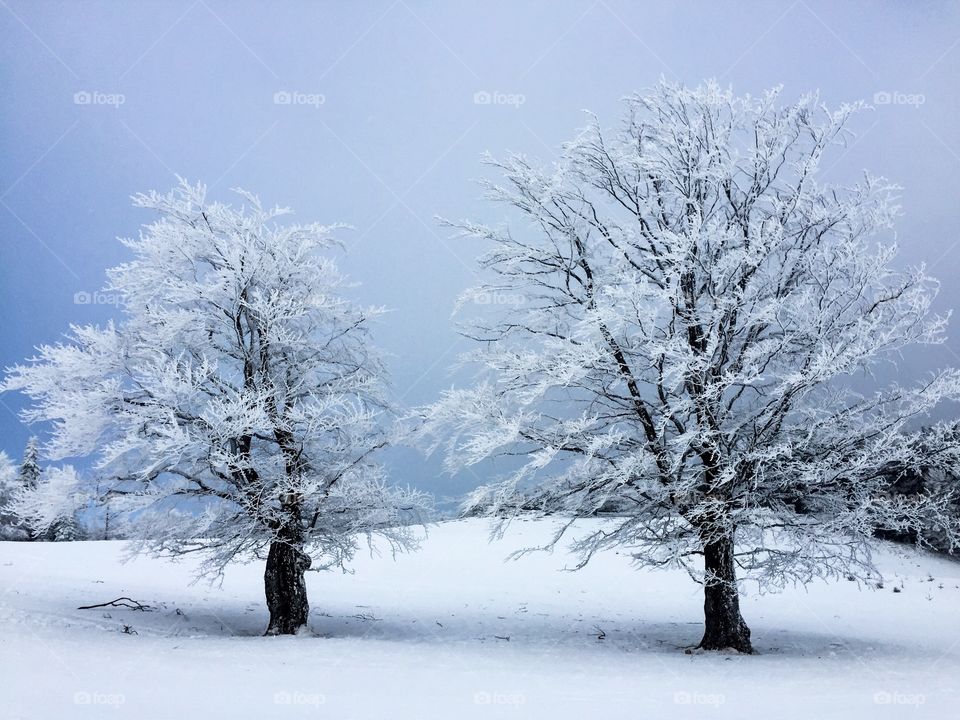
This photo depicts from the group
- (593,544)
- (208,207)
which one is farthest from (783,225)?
(208,207)

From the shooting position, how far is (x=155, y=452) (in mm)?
10078

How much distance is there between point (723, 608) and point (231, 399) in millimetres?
7994

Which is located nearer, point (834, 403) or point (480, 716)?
point (480, 716)

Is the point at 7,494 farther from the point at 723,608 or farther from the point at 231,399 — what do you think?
the point at 723,608

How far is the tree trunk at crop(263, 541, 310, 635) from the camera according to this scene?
38.7 feet

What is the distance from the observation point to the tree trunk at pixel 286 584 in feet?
38.7

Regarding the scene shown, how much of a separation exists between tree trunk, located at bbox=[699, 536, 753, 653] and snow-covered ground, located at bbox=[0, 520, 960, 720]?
45 centimetres

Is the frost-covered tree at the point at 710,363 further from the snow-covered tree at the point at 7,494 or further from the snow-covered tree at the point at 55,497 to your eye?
the snow-covered tree at the point at 7,494

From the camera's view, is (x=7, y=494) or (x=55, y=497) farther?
(x=7, y=494)

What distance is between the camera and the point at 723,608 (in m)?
10.8

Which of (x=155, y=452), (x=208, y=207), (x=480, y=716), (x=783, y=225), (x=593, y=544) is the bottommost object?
(x=480, y=716)

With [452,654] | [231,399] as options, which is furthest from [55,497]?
[452,654]

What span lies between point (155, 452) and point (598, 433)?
21.1ft

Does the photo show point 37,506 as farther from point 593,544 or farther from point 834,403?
point 834,403
